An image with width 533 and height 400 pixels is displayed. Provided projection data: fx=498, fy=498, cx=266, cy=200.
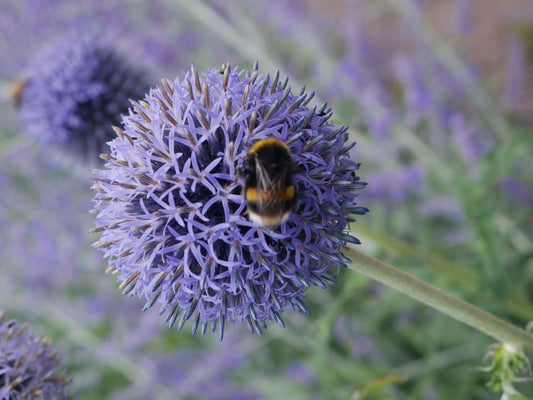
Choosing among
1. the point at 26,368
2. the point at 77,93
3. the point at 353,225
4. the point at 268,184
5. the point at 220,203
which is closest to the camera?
the point at 268,184

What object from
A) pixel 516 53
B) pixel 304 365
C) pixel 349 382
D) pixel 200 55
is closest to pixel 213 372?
pixel 304 365

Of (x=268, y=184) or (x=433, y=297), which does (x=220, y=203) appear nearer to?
(x=268, y=184)

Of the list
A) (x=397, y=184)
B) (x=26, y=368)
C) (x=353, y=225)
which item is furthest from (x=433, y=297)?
(x=397, y=184)

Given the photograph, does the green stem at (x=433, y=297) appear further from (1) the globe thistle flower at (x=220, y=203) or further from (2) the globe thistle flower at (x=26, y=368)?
(2) the globe thistle flower at (x=26, y=368)

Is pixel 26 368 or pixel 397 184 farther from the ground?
pixel 397 184

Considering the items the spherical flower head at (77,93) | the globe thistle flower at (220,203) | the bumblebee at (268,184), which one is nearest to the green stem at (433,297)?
the globe thistle flower at (220,203)

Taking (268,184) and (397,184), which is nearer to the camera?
(268,184)
